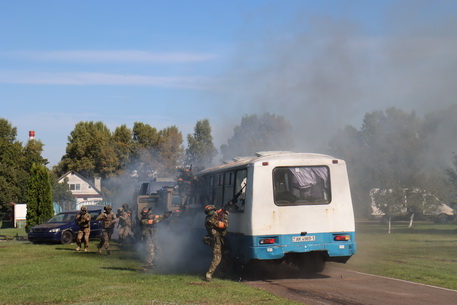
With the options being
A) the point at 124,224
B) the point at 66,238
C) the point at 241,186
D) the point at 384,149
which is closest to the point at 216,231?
the point at 241,186

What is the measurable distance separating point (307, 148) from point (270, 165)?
16113 mm

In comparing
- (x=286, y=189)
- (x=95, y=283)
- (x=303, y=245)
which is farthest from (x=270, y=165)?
(x=95, y=283)

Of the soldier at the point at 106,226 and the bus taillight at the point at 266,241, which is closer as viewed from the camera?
the bus taillight at the point at 266,241

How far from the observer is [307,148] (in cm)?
2992

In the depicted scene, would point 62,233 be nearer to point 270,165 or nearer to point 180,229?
point 180,229

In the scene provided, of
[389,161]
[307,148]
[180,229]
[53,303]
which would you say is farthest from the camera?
[389,161]

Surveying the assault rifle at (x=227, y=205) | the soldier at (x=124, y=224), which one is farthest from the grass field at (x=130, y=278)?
the soldier at (x=124, y=224)

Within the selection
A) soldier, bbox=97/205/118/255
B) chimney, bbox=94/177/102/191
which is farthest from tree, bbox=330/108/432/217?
chimney, bbox=94/177/102/191

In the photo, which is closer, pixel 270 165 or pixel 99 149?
pixel 270 165

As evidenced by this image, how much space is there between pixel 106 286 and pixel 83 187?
7617 cm

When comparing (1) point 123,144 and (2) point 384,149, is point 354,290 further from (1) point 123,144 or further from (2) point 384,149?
(1) point 123,144

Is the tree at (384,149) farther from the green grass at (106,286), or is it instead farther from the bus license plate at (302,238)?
the bus license plate at (302,238)

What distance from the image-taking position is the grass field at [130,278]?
447 inches

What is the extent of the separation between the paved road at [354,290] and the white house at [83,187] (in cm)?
7002
